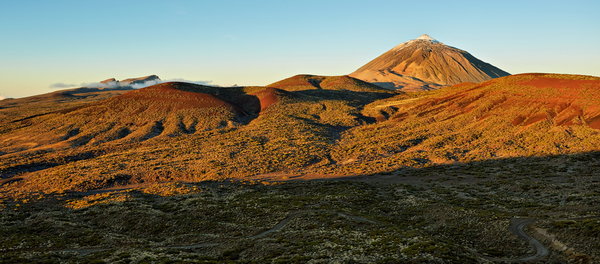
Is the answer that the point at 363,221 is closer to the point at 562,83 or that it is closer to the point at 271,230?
the point at 271,230

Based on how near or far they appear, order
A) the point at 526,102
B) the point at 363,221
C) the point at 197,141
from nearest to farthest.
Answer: the point at 363,221
the point at 526,102
the point at 197,141

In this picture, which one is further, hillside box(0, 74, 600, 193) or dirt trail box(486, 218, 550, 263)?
hillside box(0, 74, 600, 193)

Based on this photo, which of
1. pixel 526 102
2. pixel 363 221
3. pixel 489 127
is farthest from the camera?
pixel 526 102

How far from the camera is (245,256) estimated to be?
35656 millimetres

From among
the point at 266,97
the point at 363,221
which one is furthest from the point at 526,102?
the point at 266,97

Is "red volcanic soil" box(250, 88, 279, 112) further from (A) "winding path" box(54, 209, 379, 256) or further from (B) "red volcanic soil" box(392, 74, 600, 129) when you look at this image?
(A) "winding path" box(54, 209, 379, 256)

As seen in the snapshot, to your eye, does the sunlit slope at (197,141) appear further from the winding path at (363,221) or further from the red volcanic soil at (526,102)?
the winding path at (363,221)

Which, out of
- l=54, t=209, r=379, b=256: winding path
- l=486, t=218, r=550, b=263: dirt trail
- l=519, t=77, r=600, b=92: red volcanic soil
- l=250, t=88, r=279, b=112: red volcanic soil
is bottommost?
l=54, t=209, r=379, b=256: winding path

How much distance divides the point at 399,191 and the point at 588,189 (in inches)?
1183

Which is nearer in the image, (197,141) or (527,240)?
(527,240)

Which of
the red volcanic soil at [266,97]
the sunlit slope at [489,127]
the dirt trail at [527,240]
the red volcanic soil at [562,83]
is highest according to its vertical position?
the red volcanic soil at [562,83]

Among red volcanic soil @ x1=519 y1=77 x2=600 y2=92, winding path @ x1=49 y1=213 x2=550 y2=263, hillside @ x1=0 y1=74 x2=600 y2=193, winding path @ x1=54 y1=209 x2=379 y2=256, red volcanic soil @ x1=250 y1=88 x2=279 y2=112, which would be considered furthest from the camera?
red volcanic soil @ x1=250 y1=88 x2=279 y2=112

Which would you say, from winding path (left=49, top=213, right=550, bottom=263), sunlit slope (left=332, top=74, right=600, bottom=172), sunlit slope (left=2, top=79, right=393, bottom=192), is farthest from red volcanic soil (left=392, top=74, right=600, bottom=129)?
winding path (left=49, top=213, right=550, bottom=263)

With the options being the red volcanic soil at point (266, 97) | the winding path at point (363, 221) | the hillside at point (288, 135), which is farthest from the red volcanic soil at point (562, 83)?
the winding path at point (363, 221)
